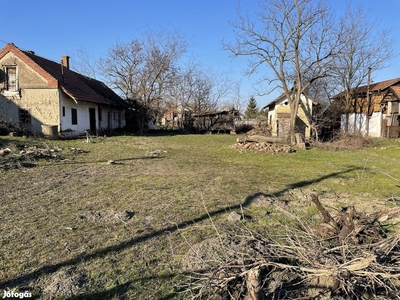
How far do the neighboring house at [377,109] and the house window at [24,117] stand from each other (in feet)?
75.0

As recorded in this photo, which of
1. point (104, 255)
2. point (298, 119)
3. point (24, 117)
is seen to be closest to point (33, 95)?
point (24, 117)

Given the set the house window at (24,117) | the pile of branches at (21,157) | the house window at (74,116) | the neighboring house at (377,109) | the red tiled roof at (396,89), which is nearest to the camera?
the pile of branches at (21,157)

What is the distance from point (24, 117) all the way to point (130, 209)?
1832 centimetres

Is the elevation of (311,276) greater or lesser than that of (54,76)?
lesser

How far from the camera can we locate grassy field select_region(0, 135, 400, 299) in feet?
11.3

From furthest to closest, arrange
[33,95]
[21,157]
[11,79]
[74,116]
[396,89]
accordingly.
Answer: [396,89]
[74,116]
[11,79]
[33,95]
[21,157]

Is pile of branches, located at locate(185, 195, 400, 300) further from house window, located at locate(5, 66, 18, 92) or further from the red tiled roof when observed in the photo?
the red tiled roof

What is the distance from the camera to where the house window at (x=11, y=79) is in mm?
20094

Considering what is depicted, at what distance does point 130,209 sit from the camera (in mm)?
5828

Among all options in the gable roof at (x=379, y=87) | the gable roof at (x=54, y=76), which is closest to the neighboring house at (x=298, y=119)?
the gable roof at (x=379, y=87)

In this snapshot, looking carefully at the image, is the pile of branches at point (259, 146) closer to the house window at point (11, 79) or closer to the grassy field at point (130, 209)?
the grassy field at point (130, 209)

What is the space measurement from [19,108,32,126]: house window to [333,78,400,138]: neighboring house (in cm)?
2287

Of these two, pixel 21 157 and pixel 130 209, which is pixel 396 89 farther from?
pixel 21 157

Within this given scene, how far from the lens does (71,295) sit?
3104 millimetres
